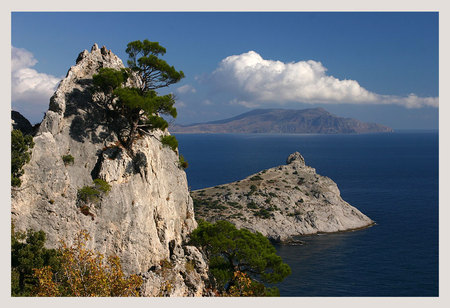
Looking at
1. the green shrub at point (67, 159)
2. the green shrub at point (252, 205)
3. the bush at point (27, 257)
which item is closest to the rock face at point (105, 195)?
the green shrub at point (67, 159)

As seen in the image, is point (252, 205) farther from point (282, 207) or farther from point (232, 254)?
point (232, 254)

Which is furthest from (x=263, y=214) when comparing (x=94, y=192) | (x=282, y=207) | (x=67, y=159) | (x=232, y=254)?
(x=67, y=159)

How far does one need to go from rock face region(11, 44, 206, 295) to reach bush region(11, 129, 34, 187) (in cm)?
76

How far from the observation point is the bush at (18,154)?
33531mm

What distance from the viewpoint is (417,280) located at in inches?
3221

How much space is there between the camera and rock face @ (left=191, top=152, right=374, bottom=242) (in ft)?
390

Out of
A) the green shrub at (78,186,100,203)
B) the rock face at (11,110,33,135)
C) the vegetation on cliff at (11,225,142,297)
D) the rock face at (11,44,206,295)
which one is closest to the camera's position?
the vegetation on cliff at (11,225,142,297)

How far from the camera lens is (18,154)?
111 feet

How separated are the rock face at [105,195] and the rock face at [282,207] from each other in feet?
238

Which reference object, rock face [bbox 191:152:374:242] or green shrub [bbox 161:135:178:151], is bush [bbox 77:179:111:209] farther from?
rock face [bbox 191:152:374:242]

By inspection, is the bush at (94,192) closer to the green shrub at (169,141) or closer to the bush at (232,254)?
the green shrub at (169,141)

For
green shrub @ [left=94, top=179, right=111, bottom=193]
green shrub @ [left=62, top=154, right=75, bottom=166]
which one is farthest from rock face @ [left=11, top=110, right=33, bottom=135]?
green shrub @ [left=94, top=179, right=111, bottom=193]

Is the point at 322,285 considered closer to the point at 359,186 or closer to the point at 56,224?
the point at 56,224

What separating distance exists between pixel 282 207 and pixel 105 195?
3756 inches
